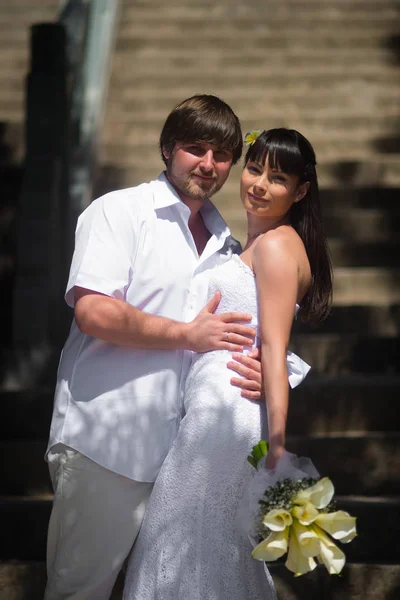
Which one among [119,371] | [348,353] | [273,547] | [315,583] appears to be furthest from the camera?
[348,353]

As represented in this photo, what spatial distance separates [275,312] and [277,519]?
71 centimetres

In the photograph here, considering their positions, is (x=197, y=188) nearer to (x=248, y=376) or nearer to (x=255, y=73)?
(x=248, y=376)

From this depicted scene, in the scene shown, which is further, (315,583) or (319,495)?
(315,583)

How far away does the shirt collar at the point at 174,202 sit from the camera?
3.14 meters

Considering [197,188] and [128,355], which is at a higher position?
[197,188]

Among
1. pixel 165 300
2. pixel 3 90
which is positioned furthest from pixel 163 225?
pixel 3 90

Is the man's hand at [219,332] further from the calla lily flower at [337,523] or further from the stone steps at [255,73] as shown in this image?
the stone steps at [255,73]

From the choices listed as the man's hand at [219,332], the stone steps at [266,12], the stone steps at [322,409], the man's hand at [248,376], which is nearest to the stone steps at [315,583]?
the stone steps at [322,409]

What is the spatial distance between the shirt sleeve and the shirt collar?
0.37 feet

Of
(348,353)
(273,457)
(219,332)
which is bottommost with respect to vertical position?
(348,353)

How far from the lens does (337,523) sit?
249cm

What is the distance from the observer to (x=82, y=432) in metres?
2.90

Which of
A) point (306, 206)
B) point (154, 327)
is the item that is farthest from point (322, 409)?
point (154, 327)

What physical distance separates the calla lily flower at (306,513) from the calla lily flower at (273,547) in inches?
2.2
